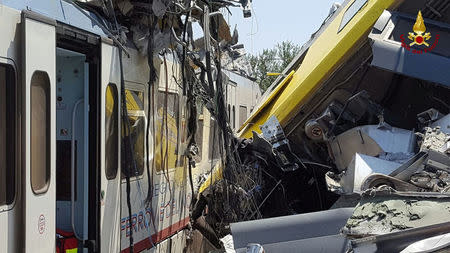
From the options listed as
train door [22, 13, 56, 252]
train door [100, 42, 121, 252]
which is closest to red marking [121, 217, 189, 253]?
train door [100, 42, 121, 252]

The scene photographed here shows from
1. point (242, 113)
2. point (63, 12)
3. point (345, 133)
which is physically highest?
point (63, 12)

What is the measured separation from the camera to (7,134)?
3.15 m

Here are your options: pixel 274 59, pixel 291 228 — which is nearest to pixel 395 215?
pixel 291 228

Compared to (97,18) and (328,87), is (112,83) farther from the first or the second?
(328,87)

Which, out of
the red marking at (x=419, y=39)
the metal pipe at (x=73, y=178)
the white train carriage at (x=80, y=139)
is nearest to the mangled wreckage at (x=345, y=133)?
the red marking at (x=419, y=39)

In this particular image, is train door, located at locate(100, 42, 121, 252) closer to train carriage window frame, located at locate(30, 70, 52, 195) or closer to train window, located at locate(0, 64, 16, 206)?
train carriage window frame, located at locate(30, 70, 52, 195)

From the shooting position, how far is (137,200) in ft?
17.3

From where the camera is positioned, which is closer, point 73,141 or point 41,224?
point 41,224

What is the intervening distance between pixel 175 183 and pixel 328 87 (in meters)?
1.85

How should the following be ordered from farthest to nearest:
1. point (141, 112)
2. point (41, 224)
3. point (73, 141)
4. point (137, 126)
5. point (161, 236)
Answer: point (161, 236), point (141, 112), point (137, 126), point (73, 141), point (41, 224)

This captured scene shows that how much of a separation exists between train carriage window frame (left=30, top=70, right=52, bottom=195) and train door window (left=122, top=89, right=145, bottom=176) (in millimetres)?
1434

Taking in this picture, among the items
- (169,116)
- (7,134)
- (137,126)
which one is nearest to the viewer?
(7,134)

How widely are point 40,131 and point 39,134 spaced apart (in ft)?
0.07

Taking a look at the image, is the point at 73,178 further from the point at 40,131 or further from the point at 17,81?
the point at 17,81
